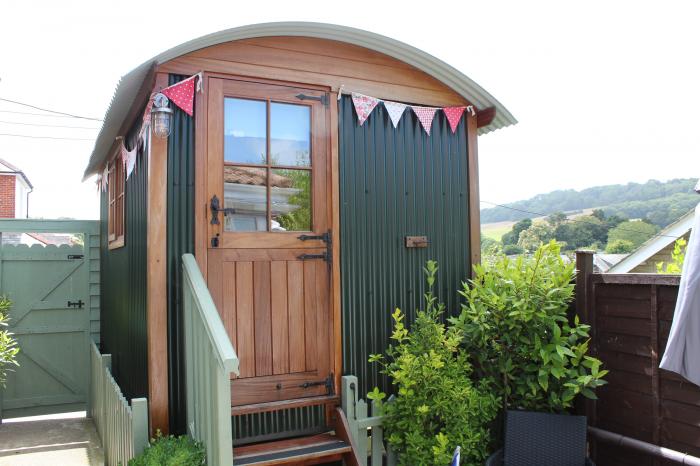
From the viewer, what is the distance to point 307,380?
365cm

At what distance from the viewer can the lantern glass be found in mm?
3230

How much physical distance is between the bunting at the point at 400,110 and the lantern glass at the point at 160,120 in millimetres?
1202

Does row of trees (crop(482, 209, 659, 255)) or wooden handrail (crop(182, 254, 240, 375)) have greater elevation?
row of trees (crop(482, 209, 659, 255))

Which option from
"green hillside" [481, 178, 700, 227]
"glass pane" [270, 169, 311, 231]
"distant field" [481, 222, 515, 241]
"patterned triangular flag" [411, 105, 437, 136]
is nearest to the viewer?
"glass pane" [270, 169, 311, 231]

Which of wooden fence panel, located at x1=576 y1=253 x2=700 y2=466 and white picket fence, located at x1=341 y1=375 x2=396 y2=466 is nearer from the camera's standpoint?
wooden fence panel, located at x1=576 y1=253 x2=700 y2=466

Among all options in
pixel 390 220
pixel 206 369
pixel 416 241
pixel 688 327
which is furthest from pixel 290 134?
pixel 688 327

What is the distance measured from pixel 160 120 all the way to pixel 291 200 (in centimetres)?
96

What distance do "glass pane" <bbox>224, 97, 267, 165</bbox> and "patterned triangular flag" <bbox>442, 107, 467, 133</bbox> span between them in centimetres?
143

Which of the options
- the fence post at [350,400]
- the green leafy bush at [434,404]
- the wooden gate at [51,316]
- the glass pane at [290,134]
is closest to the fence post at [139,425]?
the fence post at [350,400]

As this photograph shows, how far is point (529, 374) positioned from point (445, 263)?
1.01 m

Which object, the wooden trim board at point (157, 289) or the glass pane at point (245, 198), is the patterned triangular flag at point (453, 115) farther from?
the wooden trim board at point (157, 289)

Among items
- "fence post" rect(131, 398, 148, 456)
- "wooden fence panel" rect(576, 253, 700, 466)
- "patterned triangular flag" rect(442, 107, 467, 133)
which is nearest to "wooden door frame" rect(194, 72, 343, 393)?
"fence post" rect(131, 398, 148, 456)

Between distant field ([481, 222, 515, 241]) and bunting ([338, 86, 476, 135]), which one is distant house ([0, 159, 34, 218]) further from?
distant field ([481, 222, 515, 241])

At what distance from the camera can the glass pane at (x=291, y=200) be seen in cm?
366
